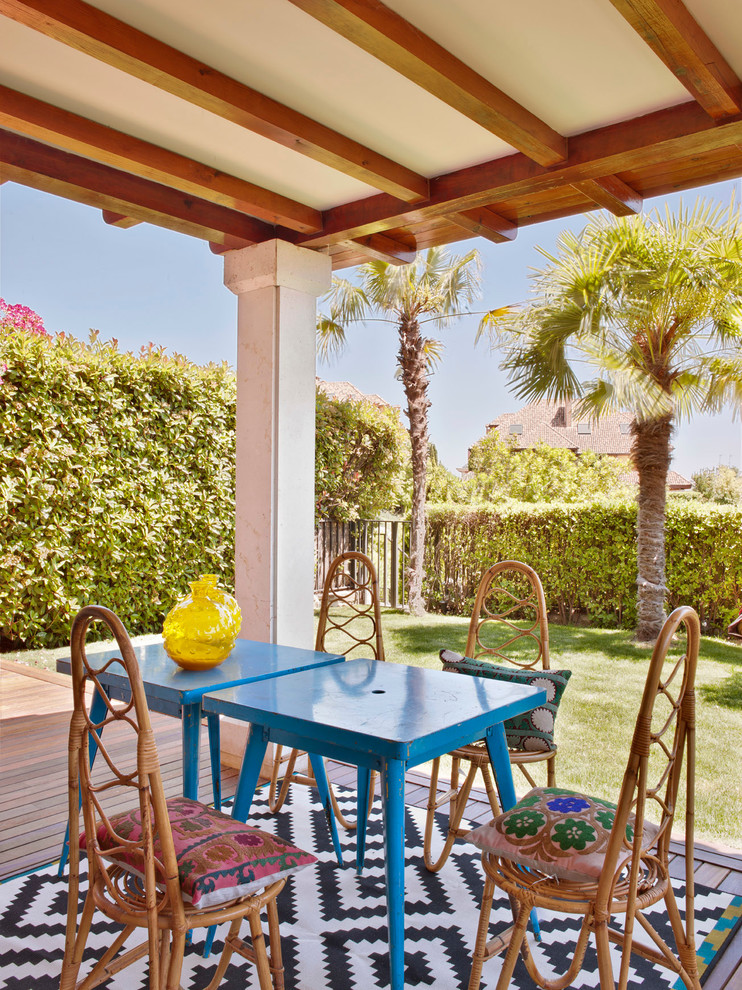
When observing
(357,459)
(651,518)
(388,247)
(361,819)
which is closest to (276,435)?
(388,247)

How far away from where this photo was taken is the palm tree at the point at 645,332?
235 inches

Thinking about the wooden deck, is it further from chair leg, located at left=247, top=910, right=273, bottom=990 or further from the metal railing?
the metal railing

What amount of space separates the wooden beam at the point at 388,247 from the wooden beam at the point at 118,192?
0.39 m

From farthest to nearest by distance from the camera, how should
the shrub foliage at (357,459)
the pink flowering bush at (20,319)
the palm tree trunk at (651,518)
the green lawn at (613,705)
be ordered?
the shrub foliage at (357,459)
the palm tree trunk at (651,518)
the pink flowering bush at (20,319)
the green lawn at (613,705)

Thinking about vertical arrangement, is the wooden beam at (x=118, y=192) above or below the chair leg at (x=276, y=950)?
above

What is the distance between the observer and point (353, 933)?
2150 millimetres

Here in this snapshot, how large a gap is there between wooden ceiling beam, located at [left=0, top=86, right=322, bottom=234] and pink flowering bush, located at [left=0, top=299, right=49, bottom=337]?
315cm

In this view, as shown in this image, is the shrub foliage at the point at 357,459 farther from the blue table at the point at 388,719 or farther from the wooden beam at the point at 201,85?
the blue table at the point at 388,719

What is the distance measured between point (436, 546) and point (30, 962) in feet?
23.7

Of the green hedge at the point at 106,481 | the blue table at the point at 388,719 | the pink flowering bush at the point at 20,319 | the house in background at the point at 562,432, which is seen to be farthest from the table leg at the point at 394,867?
the house in background at the point at 562,432

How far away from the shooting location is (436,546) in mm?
8992

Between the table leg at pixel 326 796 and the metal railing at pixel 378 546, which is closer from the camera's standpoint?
the table leg at pixel 326 796

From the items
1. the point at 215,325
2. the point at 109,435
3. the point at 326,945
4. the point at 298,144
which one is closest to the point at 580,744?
the point at 326,945

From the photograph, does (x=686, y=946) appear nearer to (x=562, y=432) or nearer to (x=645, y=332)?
(x=645, y=332)
